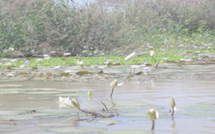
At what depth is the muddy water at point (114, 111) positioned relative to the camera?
2027mm

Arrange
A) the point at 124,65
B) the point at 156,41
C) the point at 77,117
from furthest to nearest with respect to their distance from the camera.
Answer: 1. the point at 156,41
2. the point at 124,65
3. the point at 77,117

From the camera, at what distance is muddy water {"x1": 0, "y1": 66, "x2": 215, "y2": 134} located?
2027 millimetres

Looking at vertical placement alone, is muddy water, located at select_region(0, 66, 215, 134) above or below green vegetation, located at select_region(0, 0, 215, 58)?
below

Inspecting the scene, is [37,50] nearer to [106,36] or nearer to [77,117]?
[106,36]

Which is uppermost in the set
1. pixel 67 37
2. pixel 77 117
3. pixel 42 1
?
pixel 42 1

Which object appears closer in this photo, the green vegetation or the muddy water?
the muddy water

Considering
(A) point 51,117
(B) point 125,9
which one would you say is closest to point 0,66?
(A) point 51,117

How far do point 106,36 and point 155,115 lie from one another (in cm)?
736

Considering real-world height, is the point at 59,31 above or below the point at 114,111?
above

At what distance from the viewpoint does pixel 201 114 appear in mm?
2365

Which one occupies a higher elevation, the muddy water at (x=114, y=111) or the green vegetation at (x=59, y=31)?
the green vegetation at (x=59, y=31)

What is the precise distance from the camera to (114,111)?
256 centimetres

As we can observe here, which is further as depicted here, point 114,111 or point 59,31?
point 59,31

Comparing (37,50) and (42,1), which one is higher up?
(42,1)
